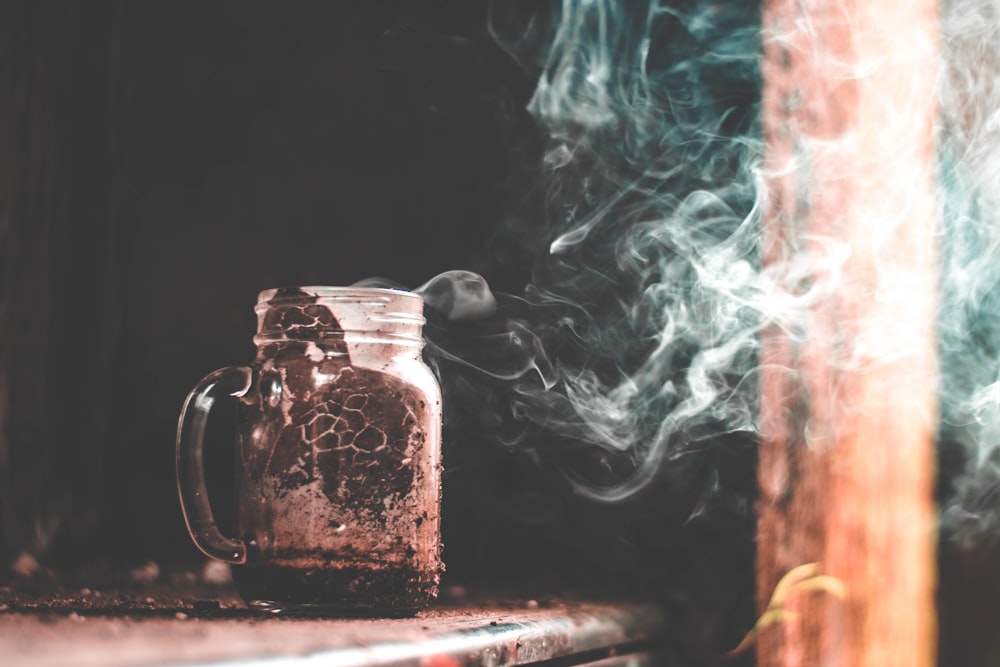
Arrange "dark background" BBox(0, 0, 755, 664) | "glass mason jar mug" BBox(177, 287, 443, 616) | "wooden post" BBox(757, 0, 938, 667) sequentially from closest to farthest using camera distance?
"glass mason jar mug" BBox(177, 287, 443, 616)
"wooden post" BBox(757, 0, 938, 667)
"dark background" BBox(0, 0, 755, 664)

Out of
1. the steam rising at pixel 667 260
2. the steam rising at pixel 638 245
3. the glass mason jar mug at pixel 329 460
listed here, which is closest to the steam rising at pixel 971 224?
the steam rising at pixel 667 260

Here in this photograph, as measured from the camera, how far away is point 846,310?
1.36 metres

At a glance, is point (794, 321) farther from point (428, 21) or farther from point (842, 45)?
point (428, 21)

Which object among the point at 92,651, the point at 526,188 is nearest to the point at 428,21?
the point at 526,188

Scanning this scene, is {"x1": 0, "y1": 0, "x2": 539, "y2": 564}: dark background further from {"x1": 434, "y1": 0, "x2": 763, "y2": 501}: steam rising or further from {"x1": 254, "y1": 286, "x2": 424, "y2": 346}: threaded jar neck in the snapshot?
{"x1": 254, "y1": 286, "x2": 424, "y2": 346}: threaded jar neck

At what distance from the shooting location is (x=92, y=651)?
0.52 metres

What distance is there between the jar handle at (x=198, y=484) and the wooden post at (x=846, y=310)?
0.83 meters

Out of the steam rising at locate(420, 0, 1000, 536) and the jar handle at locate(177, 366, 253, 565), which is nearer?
the jar handle at locate(177, 366, 253, 565)

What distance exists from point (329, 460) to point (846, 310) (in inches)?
34.9

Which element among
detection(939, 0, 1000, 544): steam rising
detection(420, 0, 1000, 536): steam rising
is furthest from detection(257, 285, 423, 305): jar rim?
detection(939, 0, 1000, 544): steam rising

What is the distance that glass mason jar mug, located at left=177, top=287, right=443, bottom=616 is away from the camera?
2.72 ft

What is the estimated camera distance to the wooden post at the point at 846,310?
131cm

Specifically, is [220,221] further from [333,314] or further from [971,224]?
[971,224]

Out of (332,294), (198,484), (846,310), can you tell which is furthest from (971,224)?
(198,484)
